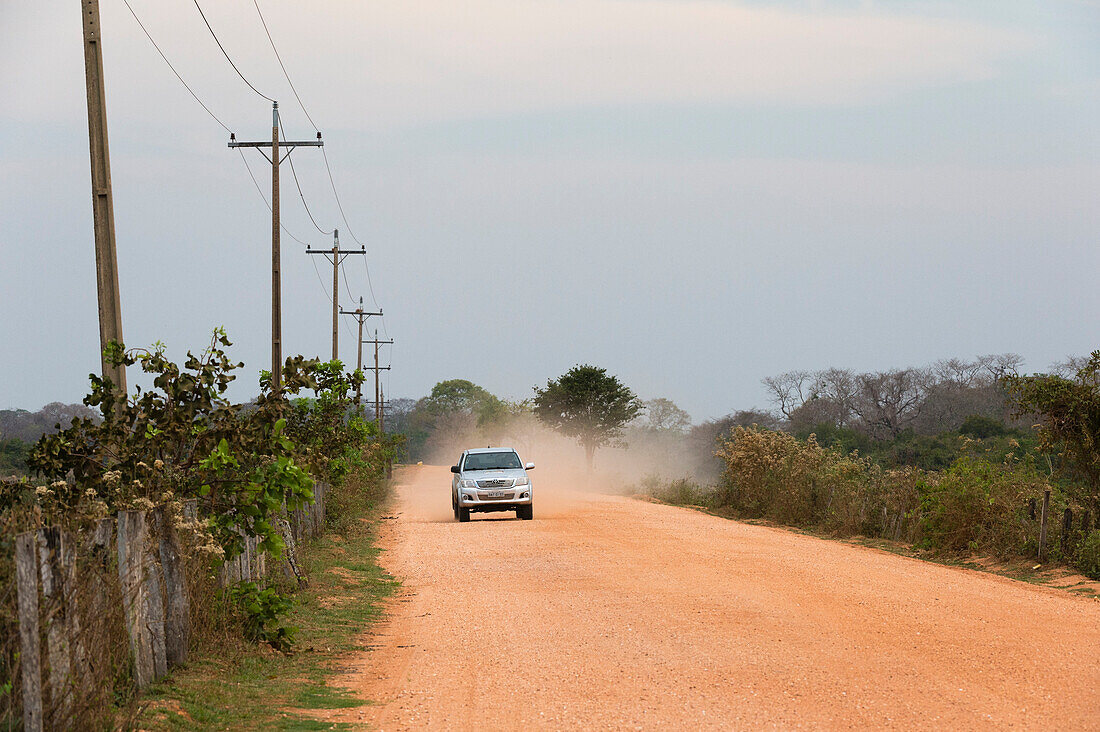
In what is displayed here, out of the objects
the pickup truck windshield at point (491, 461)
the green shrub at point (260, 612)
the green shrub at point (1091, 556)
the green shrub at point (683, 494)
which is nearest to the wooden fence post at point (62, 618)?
the green shrub at point (260, 612)

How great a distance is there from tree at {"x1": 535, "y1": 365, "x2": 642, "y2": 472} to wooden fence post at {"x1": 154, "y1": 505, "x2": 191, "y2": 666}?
70.4 meters

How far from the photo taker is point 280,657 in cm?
994

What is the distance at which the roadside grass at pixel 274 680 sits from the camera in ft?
24.6

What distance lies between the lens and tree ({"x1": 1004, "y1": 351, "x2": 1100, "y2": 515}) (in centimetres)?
1844

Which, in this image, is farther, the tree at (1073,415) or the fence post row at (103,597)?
the tree at (1073,415)

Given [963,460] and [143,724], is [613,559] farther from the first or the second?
[143,724]

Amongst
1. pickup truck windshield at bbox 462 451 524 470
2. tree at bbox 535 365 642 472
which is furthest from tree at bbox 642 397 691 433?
pickup truck windshield at bbox 462 451 524 470

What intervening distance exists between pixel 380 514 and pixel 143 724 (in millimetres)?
27187

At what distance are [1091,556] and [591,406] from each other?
209 ft

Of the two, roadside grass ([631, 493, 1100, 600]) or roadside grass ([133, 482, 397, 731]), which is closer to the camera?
roadside grass ([133, 482, 397, 731])

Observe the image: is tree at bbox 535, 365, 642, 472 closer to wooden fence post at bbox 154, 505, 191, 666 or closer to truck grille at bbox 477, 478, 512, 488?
truck grille at bbox 477, 478, 512, 488

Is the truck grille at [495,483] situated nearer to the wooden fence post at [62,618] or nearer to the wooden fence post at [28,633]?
the wooden fence post at [62,618]

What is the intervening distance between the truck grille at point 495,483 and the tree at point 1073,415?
12567 millimetres

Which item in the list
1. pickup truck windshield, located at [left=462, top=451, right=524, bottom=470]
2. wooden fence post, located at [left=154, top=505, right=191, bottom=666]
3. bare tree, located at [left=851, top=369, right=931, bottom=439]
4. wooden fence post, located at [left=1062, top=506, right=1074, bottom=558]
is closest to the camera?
wooden fence post, located at [left=154, top=505, right=191, bottom=666]
